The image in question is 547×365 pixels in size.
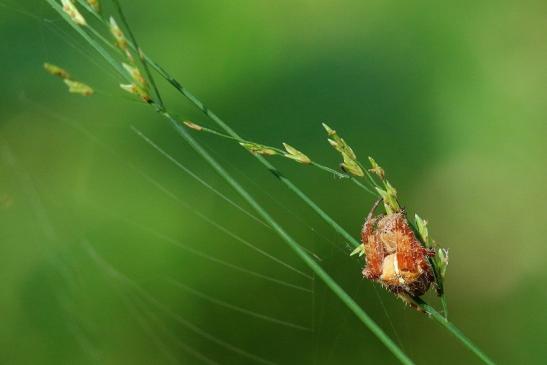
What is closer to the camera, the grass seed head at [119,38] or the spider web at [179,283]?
the grass seed head at [119,38]

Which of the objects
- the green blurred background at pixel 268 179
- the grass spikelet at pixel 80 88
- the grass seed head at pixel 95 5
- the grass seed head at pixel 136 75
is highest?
the grass seed head at pixel 95 5

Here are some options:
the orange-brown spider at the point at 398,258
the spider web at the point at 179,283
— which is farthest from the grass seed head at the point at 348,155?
the spider web at the point at 179,283

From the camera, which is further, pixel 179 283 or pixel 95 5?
pixel 179 283

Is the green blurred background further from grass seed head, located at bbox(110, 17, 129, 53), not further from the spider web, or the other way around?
grass seed head, located at bbox(110, 17, 129, 53)

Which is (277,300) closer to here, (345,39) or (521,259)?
(521,259)

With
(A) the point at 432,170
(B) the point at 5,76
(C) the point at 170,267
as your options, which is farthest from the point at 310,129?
(B) the point at 5,76

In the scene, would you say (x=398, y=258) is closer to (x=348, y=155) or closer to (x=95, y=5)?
(x=348, y=155)

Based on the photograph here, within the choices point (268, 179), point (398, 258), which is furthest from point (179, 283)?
point (398, 258)

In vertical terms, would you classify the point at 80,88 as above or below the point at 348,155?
above

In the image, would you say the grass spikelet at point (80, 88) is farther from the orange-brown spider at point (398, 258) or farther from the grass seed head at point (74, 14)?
the orange-brown spider at point (398, 258)
